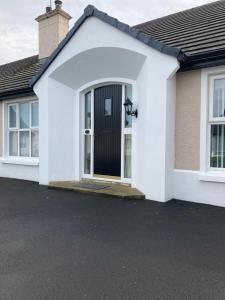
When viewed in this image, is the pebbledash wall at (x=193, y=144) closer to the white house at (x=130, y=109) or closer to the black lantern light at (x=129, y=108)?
the white house at (x=130, y=109)

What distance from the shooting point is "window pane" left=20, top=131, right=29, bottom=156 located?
9016mm

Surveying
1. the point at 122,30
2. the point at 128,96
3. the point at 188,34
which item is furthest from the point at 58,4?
the point at 188,34

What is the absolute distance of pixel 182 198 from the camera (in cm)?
569

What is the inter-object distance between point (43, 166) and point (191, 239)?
514 centimetres

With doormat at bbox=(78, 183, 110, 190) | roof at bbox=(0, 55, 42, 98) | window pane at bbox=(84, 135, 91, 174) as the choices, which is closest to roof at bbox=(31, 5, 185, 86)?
roof at bbox=(0, 55, 42, 98)

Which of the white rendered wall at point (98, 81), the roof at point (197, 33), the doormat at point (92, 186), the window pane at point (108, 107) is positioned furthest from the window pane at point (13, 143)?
the roof at point (197, 33)

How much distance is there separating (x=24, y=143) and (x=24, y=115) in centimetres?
97

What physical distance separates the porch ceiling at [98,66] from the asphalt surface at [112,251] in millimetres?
3252

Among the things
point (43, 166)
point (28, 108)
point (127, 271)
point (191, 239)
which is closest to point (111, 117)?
point (43, 166)

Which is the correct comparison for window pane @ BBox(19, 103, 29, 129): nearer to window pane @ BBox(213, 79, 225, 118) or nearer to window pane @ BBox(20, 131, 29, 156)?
window pane @ BBox(20, 131, 29, 156)

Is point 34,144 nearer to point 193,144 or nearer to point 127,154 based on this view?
point 127,154

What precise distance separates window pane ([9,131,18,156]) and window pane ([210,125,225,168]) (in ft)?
22.2

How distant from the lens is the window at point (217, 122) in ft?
17.6

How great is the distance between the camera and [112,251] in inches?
129
